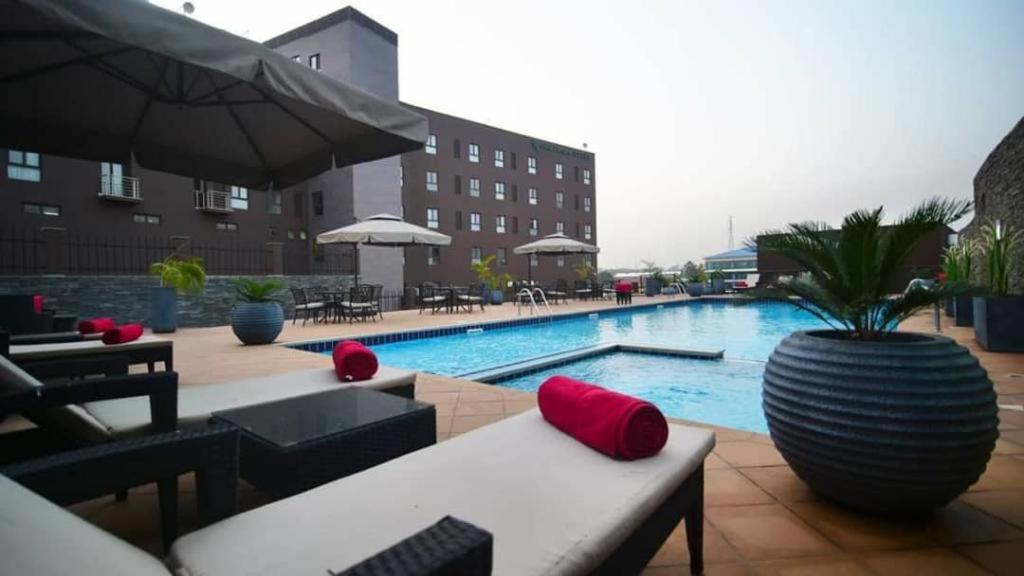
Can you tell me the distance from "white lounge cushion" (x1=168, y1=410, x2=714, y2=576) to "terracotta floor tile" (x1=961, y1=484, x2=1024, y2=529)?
1276 millimetres

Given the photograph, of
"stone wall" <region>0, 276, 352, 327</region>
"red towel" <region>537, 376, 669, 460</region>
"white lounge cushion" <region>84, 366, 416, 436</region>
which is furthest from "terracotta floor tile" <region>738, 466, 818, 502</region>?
"stone wall" <region>0, 276, 352, 327</region>

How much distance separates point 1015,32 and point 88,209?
24.3m

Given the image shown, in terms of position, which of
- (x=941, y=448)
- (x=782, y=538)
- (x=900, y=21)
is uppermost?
(x=900, y=21)

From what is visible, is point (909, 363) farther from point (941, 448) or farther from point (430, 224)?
point (430, 224)

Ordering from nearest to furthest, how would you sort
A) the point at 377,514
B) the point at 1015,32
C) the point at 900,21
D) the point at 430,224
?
the point at 377,514 < the point at 1015,32 < the point at 900,21 < the point at 430,224

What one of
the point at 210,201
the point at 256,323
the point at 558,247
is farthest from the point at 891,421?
the point at 210,201

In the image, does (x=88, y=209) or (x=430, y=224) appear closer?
(x=88, y=209)

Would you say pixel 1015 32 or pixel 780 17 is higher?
pixel 780 17

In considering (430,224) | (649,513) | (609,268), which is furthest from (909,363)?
(609,268)

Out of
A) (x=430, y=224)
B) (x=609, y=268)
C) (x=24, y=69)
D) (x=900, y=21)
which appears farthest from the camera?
(x=609, y=268)

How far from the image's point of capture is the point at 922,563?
1.48m

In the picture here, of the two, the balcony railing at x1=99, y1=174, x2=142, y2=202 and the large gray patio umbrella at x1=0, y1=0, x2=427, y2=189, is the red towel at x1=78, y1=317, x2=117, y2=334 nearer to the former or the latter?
the large gray patio umbrella at x1=0, y1=0, x2=427, y2=189

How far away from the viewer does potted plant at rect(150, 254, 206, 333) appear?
8000mm

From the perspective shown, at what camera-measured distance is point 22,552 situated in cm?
54
